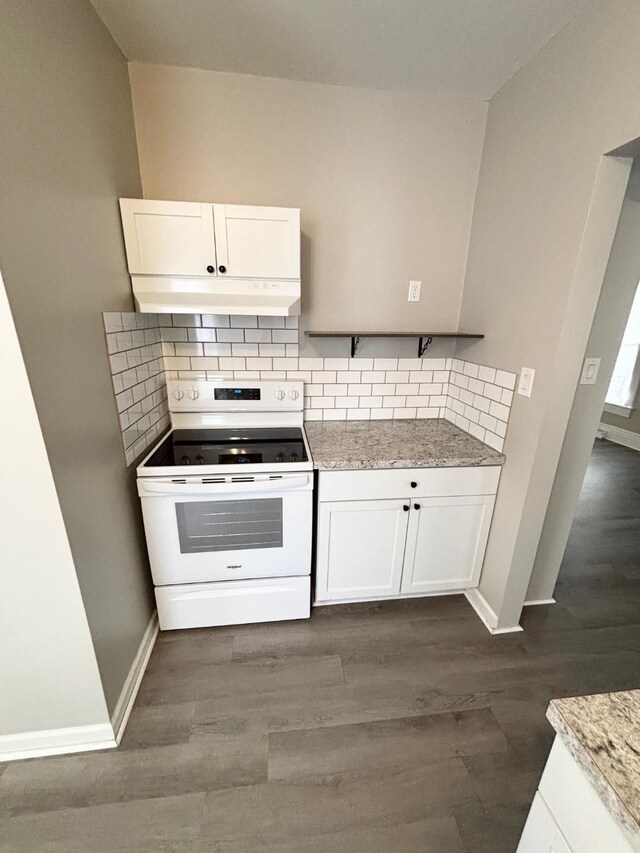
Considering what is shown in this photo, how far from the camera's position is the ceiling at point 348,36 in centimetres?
124

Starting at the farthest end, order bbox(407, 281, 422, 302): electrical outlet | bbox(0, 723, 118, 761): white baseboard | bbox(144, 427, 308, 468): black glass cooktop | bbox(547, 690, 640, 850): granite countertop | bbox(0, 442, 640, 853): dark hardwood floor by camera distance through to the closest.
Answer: bbox(407, 281, 422, 302): electrical outlet, bbox(144, 427, 308, 468): black glass cooktop, bbox(0, 723, 118, 761): white baseboard, bbox(0, 442, 640, 853): dark hardwood floor, bbox(547, 690, 640, 850): granite countertop

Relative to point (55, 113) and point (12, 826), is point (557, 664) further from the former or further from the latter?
point (55, 113)

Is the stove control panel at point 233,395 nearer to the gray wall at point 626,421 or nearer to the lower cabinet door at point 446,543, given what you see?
the lower cabinet door at point 446,543

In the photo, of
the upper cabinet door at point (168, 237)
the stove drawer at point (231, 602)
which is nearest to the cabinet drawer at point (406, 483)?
the stove drawer at point (231, 602)

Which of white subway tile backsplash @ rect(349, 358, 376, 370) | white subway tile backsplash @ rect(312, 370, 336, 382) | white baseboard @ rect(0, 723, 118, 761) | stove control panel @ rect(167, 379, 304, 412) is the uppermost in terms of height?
white subway tile backsplash @ rect(349, 358, 376, 370)

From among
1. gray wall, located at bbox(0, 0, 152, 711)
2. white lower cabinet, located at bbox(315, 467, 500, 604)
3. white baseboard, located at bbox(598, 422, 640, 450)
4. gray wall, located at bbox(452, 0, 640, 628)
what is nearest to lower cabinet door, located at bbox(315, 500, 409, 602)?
white lower cabinet, located at bbox(315, 467, 500, 604)

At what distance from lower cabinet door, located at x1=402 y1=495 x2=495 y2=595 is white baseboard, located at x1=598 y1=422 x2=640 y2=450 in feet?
11.7

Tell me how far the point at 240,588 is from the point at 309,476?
0.67m

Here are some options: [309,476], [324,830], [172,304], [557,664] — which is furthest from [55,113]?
[557,664]

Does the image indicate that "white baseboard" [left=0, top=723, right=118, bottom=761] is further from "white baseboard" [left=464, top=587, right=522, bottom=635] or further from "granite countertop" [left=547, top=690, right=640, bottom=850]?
"white baseboard" [left=464, top=587, right=522, bottom=635]

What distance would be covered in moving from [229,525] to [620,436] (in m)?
5.23

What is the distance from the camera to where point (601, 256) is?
125cm

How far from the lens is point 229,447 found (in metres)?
1.78

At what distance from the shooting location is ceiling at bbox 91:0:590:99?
1238mm
